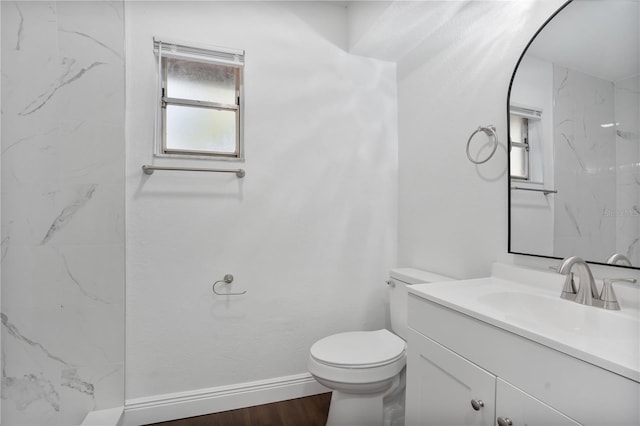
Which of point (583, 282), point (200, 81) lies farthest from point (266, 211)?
point (583, 282)

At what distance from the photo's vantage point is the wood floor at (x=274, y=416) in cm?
160

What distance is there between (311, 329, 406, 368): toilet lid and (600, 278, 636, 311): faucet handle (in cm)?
82

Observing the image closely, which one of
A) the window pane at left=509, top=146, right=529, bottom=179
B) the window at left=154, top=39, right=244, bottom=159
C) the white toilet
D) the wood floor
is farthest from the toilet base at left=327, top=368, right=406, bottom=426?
the window at left=154, top=39, right=244, bottom=159

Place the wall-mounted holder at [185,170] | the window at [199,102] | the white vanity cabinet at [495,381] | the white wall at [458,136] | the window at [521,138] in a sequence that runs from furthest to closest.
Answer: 1. the window at [199,102]
2. the wall-mounted holder at [185,170]
3. the white wall at [458,136]
4. the window at [521,138]
5. the white vanity cabinet at [495,381]

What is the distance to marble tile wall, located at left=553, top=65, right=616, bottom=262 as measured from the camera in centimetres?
98

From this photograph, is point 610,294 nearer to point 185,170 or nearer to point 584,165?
point 584,165

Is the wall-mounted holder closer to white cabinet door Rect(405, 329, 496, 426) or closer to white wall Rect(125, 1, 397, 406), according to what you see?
white wall Rect(125, 1, 397, 406)

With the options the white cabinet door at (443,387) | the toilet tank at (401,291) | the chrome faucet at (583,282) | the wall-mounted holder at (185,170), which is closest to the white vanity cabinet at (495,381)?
the white cabinet door at (443,387)

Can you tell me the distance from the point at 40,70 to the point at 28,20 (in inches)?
9.0

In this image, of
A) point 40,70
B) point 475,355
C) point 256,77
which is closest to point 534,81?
point 475,355

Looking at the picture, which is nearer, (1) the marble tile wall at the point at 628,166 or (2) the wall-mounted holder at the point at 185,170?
(1) the marble tile wall at the point at 628,166

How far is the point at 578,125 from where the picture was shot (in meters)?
1.08

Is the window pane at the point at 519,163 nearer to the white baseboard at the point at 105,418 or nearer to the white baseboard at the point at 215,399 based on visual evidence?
the white baseboard at the point at 215,399

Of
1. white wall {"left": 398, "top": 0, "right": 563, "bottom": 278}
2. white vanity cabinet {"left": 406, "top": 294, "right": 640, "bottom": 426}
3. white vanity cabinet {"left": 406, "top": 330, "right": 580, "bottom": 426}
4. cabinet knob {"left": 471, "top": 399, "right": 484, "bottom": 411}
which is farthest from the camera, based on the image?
white wall {"left": 398, "top": 0, "right": 563, "bottom": 278}
